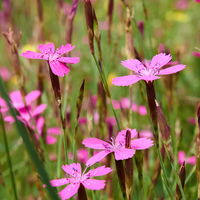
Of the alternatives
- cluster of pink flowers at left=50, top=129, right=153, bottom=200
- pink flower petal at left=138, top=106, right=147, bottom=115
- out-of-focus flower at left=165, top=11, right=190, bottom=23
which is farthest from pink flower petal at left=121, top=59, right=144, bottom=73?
out-of-focus flower at left=165, top=11, right=190, bottom=23

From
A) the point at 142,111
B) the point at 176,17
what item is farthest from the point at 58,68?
the point at 176,17

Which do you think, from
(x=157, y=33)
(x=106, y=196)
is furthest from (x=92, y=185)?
(x=157, y=33)

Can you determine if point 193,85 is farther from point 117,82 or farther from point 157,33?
point 117,82

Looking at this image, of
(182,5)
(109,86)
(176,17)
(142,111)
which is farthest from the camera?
(182,5)

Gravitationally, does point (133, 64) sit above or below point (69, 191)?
above

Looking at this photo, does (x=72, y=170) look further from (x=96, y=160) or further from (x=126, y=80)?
(x=126, y=80)

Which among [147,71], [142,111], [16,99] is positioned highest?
[147,71]

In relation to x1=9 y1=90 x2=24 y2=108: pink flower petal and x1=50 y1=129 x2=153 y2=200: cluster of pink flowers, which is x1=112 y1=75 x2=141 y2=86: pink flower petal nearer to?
x1=50 y1=129 x2=153 y2=200: cluster of pink flowers
